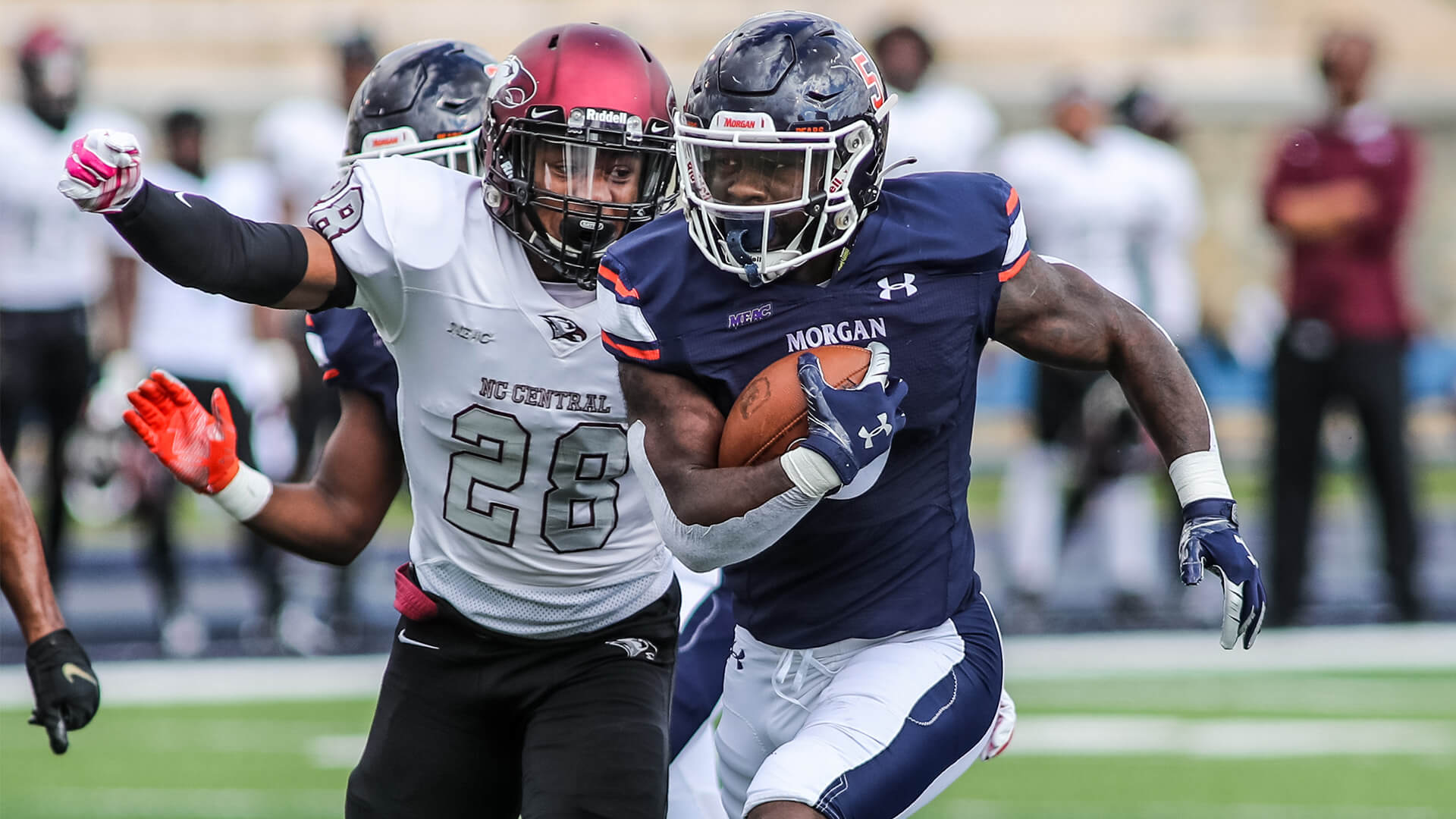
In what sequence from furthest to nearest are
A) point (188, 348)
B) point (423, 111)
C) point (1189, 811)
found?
point (188, 348) < point (1189, 811) < point (423, 111)

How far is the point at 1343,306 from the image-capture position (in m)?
7.52

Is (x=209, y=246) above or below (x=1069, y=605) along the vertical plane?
above

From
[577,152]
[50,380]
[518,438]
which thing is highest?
[577,152]

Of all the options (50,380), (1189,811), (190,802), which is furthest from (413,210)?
(50,380)

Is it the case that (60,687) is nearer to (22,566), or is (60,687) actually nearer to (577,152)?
(22,566)

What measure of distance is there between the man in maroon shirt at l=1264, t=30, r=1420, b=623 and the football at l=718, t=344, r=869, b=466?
4873 millimetres

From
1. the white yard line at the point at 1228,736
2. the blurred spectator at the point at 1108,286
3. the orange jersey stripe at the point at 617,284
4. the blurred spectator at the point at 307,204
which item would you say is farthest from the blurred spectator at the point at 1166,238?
the orange jersey stripe at the point at 617,284

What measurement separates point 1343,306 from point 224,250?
537 cm

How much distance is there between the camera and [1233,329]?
16531 mm

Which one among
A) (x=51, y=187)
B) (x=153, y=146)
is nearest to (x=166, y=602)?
(x=51, y=187)

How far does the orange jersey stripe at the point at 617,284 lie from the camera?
3170mm

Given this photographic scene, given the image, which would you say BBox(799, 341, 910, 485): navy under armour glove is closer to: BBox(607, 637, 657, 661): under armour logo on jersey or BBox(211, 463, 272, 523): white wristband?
BBox(607, 637, 657, 661): under armour logo on jersey

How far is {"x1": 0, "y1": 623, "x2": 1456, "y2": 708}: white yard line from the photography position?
6938 mm

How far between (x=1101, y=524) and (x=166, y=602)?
148 inches
